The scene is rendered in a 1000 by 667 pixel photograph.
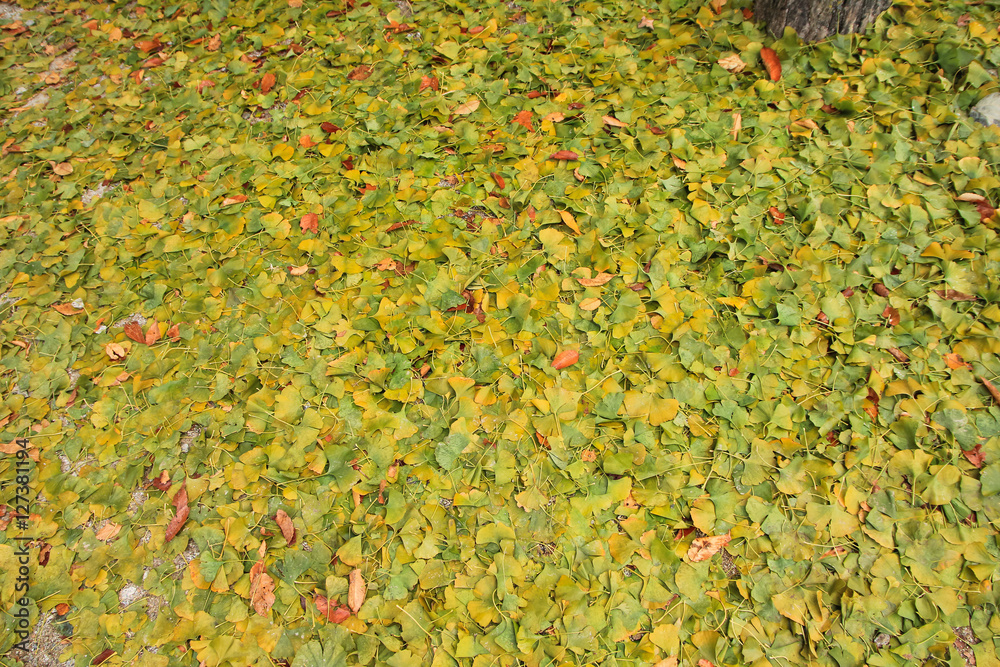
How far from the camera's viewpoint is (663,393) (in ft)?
6.20

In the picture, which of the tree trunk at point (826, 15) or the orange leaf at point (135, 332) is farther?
the tree trunk at point (826, 15)

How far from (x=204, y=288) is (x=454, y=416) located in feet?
3.79

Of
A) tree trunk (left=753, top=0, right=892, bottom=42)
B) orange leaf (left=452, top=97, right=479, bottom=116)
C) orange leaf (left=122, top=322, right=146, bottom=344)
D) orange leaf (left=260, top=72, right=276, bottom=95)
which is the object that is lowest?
orange leaf (left=122, top=322, right=146, bottom=344)

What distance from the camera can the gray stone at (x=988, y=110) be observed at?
2.34 metres

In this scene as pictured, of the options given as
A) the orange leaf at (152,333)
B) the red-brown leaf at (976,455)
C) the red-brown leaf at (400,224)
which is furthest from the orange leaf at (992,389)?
the orange leaf at (152,333)

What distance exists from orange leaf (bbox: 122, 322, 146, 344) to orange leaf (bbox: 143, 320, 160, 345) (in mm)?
14

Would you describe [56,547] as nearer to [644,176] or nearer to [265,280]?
[265,280]

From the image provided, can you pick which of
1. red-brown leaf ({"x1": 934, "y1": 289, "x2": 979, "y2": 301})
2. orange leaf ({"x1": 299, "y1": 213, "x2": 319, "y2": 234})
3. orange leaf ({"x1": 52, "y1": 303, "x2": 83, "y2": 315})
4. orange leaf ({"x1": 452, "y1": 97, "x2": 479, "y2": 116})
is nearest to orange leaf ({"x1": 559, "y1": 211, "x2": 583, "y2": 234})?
orange leaf ({"x1": 452, "y1": 97, "x2": 479, "y2": 116})

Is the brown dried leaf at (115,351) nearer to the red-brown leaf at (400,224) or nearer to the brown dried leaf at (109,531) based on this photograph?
the brown dried leaf at (109,531)

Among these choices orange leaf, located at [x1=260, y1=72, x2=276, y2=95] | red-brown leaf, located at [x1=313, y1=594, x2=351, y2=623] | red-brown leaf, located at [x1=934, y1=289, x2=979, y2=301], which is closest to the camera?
red-brown leaf, located at [x1=313, y1=594, x2=351, y2=623]

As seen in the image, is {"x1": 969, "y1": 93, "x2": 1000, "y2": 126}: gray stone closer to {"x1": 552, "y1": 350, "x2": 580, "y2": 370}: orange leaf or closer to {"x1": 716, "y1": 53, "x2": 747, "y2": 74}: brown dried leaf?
{"x1": 716, "y1": 53, "x2": 747, "y2": 74}: brown dried leaf

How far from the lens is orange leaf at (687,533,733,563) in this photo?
164 cm

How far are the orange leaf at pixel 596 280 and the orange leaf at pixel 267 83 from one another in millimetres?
1915

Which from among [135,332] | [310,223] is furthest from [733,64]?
[135,332]
